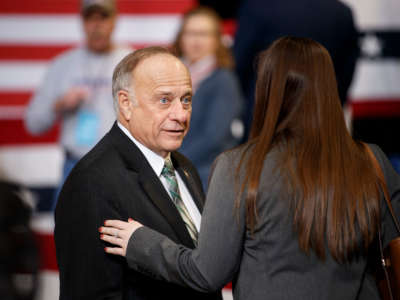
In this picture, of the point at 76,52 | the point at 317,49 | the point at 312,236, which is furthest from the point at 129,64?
the point at 76,52

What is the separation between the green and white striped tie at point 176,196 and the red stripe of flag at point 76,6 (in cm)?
297

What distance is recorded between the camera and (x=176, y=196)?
5.38ft

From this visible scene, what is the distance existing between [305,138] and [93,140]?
1950mm

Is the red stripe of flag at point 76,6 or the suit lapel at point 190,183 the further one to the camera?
the red stripe of flag at point 76,6

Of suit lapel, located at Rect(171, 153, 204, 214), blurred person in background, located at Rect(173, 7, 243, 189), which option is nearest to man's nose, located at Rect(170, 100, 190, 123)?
suit lapel, located at Rect(171, 153, 204, 214)

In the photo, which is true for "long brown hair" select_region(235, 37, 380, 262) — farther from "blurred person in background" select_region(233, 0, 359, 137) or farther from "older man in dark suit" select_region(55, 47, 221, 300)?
"blurred person in background" select_region(233, 0, 359, 137)

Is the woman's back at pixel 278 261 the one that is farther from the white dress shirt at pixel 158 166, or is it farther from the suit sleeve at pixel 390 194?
the white dress shirt at pixel 158 166

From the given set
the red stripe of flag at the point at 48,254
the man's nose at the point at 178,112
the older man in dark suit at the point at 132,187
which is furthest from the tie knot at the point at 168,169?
the red stripe of flag at the point at 48,254

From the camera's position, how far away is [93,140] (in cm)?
315

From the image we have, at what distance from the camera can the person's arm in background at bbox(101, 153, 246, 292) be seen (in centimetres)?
136

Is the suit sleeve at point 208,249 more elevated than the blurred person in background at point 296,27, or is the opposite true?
the blurred person in background at point 296,27

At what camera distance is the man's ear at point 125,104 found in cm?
157

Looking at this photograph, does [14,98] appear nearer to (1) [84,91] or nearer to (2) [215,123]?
(1) [84,91]

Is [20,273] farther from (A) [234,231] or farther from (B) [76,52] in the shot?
(B) [76,52]
